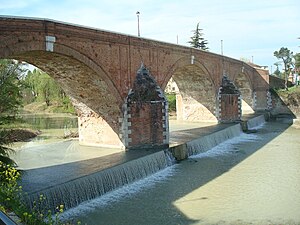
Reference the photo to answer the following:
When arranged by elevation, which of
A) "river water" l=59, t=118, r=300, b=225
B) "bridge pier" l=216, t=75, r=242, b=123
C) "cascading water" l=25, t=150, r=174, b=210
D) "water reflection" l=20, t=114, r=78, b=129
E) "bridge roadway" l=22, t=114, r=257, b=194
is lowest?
"river water" l=59, t=118, r=300, b=225

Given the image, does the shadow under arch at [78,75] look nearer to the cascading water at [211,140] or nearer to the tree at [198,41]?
the cascading water at [211,140]

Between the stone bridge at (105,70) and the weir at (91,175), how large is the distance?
1159 millimetres

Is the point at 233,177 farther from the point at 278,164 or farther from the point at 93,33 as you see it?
the point at 93,33

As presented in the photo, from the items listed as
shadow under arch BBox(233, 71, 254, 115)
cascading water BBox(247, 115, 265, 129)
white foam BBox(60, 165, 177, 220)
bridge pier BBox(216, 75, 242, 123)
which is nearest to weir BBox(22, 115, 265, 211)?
white foam BBox(60, 165, 177, 220)

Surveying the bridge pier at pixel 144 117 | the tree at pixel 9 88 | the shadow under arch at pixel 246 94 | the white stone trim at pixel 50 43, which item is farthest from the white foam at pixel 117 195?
the shadow under arch at pixel 246 94

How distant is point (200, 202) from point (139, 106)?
5345mm

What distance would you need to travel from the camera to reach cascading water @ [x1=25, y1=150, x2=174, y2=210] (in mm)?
8117

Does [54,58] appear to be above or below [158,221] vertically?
above

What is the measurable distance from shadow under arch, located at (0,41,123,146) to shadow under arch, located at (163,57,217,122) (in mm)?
8487

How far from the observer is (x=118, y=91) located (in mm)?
13289

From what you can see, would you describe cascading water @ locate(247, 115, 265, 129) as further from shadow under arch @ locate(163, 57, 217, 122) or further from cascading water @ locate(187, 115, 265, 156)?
shadow under arch @ locate(163, 57, 217, 122)

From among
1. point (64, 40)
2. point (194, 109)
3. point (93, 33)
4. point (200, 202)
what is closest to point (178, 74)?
point (194, 109)

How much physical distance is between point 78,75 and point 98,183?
441 cm

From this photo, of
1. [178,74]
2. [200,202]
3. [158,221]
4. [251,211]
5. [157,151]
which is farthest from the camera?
[178,74]
